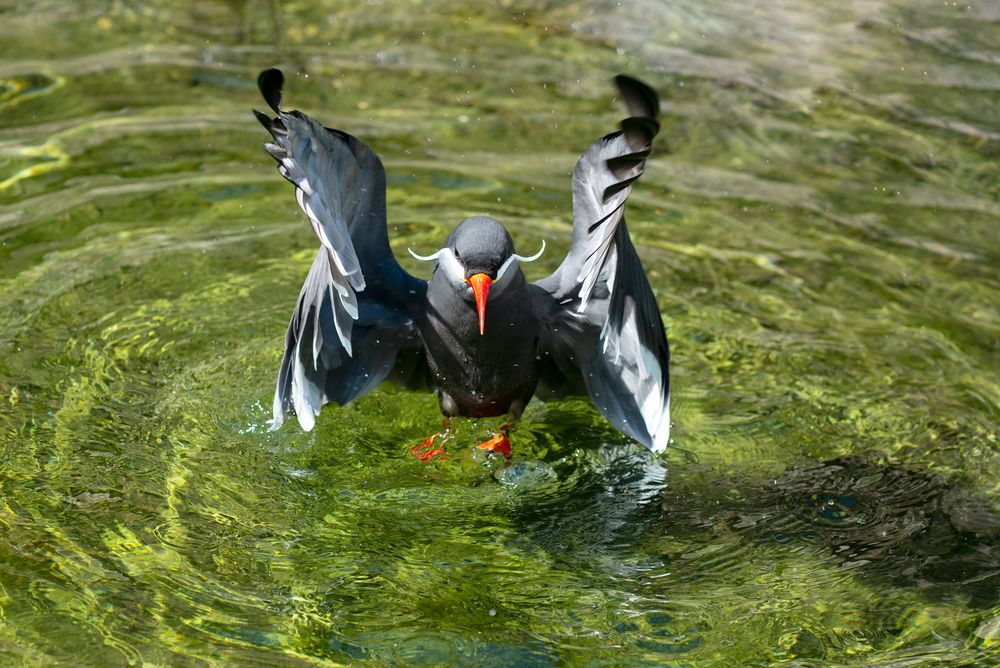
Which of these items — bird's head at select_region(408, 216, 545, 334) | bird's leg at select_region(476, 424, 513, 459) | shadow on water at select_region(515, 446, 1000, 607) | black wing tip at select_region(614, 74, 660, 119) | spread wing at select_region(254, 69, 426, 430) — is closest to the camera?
black wing tip at select_region(614, 74, 660, 119)

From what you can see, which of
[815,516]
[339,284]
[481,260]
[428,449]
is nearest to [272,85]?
[339,284]

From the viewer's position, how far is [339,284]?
421 cm

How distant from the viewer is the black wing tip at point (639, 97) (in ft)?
11.8

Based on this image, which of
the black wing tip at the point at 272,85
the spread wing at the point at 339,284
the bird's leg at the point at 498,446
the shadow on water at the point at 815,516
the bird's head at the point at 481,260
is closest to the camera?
the black wing tip at the point at 272,85

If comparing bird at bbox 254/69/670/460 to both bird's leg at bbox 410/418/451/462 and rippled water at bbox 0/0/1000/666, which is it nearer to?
bird's leg at bbox 410/418/451/462

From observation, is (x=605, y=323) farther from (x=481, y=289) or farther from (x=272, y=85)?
(x=272, y=85)

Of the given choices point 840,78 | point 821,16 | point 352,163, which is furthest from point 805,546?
point 821,16

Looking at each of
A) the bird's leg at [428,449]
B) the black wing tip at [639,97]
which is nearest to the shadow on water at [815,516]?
the bird's leg at [428,449]

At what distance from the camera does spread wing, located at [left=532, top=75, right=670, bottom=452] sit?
451cm

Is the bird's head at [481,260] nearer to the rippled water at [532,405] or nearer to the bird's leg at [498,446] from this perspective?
the bird's leg at [498,446]

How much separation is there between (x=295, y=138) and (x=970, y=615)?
2.71 meters

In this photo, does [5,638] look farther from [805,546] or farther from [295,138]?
[805,546]

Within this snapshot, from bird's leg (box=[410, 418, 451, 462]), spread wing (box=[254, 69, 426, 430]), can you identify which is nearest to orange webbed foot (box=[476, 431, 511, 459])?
bird's leg (box=[410, 418, 451, 462])

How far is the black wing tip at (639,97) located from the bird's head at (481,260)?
0.89 metres
